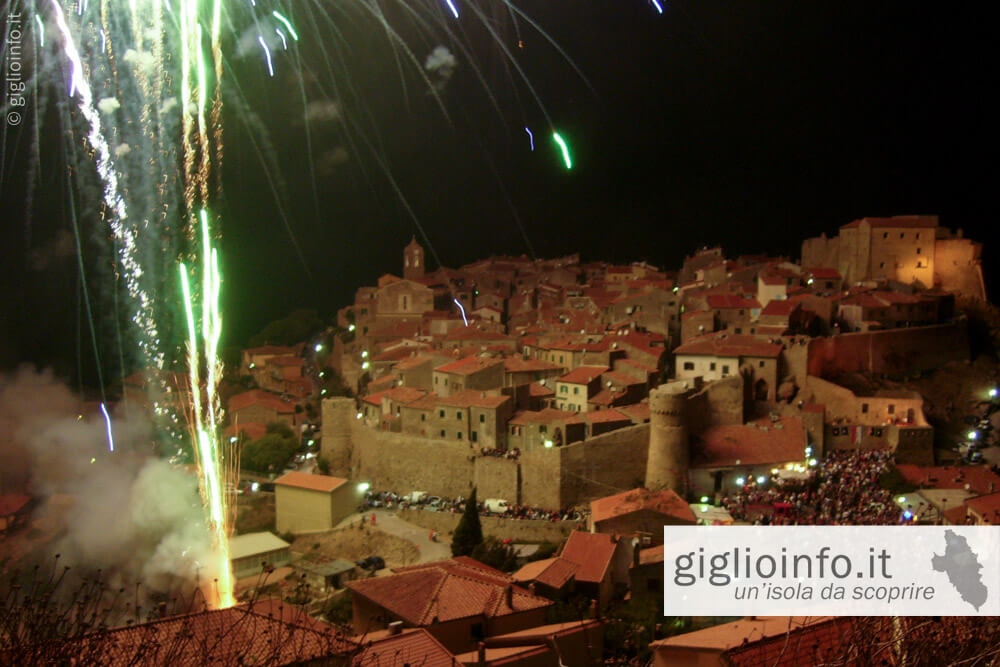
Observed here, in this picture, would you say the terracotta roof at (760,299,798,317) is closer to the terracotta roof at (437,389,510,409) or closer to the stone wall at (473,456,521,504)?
the terracotta roof at (437,389,510,409)

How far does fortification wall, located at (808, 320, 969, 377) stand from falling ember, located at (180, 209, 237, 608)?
48.7 feet

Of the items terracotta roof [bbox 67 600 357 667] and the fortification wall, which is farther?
the fortification wall

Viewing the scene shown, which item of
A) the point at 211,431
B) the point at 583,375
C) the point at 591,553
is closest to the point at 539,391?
the point at 583,375

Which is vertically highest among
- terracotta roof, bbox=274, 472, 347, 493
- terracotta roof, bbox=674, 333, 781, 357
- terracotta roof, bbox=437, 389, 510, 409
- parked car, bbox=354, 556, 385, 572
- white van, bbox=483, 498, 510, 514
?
terracotta roof, bbox=674, 333, 781, 357

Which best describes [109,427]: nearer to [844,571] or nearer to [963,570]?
[844,571]

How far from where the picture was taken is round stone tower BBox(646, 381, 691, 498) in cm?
A: 1794

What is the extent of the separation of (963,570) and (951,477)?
42.2 ft

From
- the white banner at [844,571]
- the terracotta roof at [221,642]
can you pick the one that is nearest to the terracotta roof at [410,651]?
the terracotta roof at [221,642]

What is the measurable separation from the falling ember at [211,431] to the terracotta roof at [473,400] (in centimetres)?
581

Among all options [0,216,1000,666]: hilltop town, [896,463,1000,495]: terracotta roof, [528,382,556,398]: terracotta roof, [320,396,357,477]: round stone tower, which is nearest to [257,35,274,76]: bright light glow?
[0,216,1000,666]: hilltop town

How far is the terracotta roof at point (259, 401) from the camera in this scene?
26.7 m

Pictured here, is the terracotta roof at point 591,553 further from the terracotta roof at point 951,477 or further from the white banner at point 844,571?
the terracotta roof at point 951,477

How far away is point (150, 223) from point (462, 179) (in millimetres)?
17018

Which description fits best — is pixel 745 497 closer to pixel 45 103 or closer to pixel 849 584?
pixel 849 584
